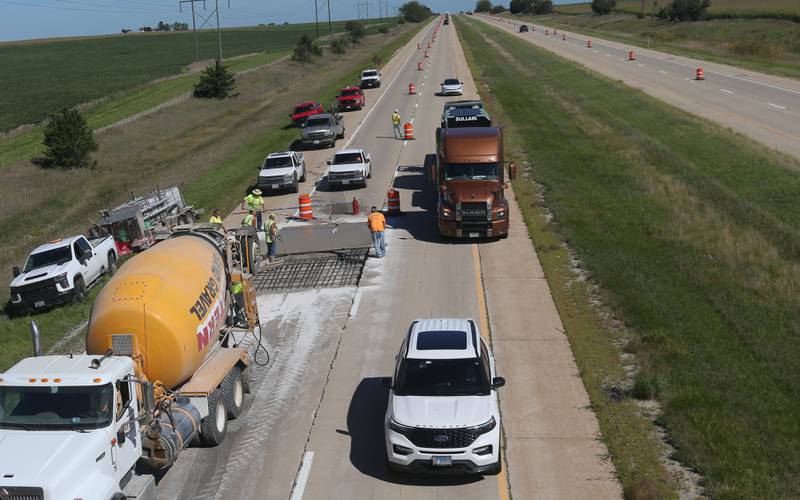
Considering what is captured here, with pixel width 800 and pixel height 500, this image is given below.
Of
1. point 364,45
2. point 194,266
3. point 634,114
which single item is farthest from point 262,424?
point 364,45

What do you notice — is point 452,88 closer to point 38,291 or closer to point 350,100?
point 350,100

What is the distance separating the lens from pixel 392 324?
830 inches

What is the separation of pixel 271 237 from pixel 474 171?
7.25 metres

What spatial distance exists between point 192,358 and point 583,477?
6.91 metres

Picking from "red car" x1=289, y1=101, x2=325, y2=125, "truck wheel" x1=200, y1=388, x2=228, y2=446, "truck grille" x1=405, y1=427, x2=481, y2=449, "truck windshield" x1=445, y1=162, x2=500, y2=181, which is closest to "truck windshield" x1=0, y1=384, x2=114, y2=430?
"truck wheel" x1=200, y1=388, x2=228, y2=446

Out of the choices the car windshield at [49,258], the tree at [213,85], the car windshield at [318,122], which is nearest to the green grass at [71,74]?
the tree at [213,85]

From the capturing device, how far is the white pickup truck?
79.3 feet

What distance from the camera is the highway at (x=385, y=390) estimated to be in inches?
541

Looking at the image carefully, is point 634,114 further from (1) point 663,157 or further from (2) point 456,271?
(2) point 456,271

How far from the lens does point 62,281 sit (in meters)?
24.2

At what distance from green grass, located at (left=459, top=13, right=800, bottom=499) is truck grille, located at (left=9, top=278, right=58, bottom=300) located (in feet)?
47.1

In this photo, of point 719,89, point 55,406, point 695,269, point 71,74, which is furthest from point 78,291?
point 71,74

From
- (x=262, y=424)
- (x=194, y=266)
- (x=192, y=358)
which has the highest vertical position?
(x=194, y=266)

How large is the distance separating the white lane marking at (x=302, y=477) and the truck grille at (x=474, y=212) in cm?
1422
